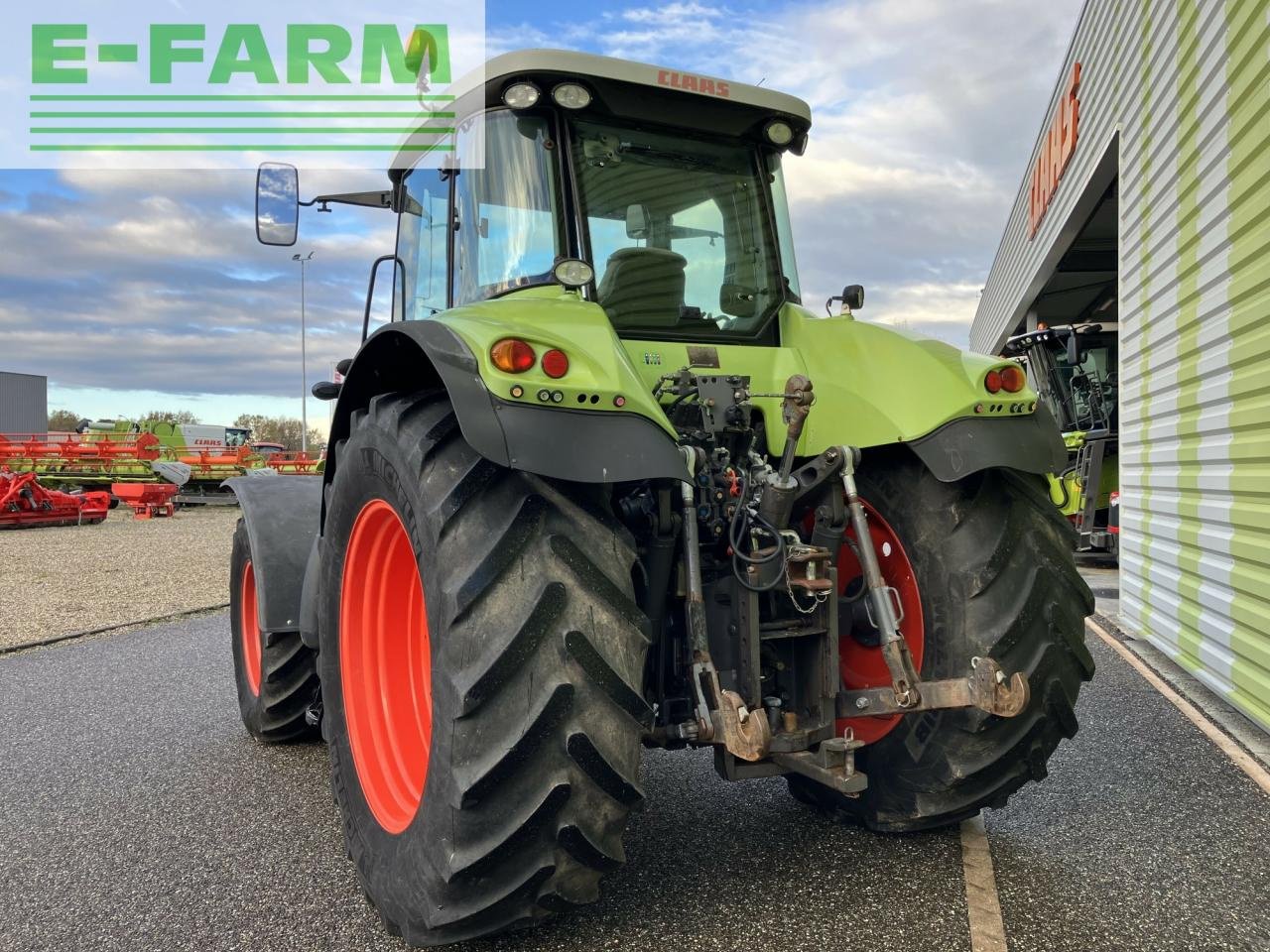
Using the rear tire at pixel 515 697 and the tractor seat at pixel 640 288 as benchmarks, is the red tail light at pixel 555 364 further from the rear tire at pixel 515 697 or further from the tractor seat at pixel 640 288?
the tractor seat at pixel 640 288

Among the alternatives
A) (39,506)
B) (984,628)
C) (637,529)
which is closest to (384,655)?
(637,529)

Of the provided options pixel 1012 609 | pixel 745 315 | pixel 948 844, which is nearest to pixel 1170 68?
pixel 745 315

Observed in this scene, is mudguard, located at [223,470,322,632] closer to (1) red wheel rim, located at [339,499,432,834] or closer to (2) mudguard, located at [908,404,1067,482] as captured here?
(1) red wheel rim, located at [339,499,432,834]

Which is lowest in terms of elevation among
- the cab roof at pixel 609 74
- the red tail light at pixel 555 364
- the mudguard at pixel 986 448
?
the mudguard at pixel 986 448

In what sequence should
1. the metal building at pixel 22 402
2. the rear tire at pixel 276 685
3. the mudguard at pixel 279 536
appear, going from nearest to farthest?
the mudguard at pixel 279 536
the rear tire at pixel 276 685
the metal building at pixel 22 402

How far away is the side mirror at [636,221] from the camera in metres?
3.06

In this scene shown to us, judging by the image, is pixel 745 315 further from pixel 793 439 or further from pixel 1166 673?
pixel 1166 673

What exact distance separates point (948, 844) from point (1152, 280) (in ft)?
15.3

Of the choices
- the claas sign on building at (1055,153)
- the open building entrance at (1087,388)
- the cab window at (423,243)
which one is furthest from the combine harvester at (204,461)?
the cab window at (423,243)

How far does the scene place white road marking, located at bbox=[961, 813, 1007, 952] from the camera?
230cm

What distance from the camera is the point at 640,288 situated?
9.63 ft

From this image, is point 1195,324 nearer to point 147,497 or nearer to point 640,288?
point 640,288

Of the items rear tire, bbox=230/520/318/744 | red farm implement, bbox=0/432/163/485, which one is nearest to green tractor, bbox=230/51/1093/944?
rear tire, bbox=230/520/318/744

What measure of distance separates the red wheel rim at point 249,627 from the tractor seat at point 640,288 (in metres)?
2.47
